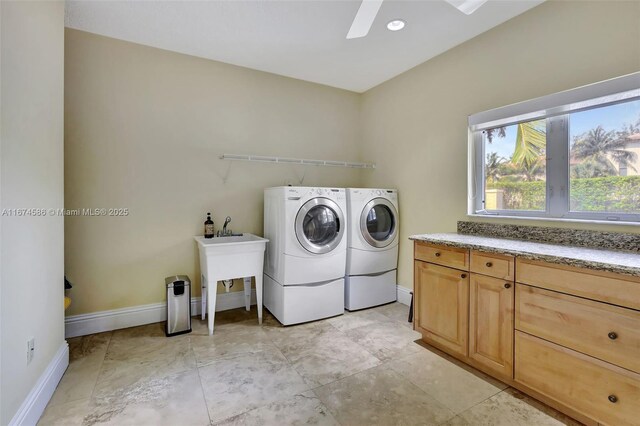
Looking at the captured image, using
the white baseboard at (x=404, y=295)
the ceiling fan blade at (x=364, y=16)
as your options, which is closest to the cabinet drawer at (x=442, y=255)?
the white baseboard at (x=404, y=295)

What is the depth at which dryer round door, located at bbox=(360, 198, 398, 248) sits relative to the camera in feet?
10.4

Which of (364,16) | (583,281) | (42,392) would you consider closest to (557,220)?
(583,281)

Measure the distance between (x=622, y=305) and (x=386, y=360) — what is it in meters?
1.39

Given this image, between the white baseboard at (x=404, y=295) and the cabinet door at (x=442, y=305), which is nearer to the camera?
the cabinet door at (x=442, y=305)

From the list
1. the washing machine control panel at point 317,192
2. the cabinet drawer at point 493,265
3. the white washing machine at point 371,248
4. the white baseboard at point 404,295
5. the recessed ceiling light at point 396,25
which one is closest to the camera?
the cabinet drawer at point 493,265

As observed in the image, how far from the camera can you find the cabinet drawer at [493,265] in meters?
1.83

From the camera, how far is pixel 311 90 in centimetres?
367

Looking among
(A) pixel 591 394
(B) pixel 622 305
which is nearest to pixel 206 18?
(B) pixel 622 305

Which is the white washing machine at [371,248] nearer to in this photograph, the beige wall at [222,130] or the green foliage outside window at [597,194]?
the beige wall at [222,130]

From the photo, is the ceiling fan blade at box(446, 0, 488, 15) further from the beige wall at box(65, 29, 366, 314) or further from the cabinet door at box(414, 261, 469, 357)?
the beige wall at box(65, 29, 366, 314)

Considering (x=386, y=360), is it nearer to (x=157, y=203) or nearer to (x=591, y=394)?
(x=591, y=394)

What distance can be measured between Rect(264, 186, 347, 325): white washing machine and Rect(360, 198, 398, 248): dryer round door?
27 cm

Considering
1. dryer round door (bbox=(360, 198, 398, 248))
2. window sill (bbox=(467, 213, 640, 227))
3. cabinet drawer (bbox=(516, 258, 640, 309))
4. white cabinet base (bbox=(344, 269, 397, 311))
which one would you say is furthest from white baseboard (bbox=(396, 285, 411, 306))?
cabinet drawer (bbox=(516, 258, 640, 309))

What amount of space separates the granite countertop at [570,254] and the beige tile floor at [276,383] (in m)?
0.86
